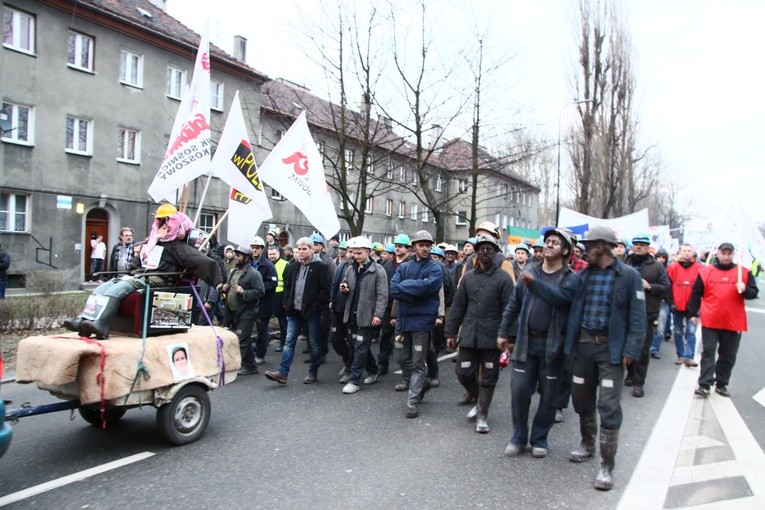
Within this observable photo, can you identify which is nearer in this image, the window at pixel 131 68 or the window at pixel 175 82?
the window at pixel 131 68

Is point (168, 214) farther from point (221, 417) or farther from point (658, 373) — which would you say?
point (658, 373)

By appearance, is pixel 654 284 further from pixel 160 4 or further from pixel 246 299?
pixel 160 4

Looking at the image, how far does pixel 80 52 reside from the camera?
21594 mm

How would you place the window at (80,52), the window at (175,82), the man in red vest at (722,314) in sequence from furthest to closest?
1. the window at (175,82)
2. the window at (80,52)
3. the man in red vest at (722,314)

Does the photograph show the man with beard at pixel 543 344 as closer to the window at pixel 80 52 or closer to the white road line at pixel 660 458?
the white road line at pixel 660 458

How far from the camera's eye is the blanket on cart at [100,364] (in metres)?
4.24

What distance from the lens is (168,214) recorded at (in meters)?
5.14

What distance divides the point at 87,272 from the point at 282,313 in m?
15.7

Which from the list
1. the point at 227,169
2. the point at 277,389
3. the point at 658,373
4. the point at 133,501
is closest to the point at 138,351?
the point at 133,501

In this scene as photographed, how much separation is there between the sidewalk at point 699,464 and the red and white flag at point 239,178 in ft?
17.9

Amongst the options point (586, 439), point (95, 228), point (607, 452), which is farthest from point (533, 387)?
point (95, 228)

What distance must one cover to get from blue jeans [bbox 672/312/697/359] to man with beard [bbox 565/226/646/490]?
19.0 ft

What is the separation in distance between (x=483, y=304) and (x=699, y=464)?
2.31 metres

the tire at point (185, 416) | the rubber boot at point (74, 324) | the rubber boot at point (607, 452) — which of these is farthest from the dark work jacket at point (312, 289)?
the rubber boot at point (607, 452)
